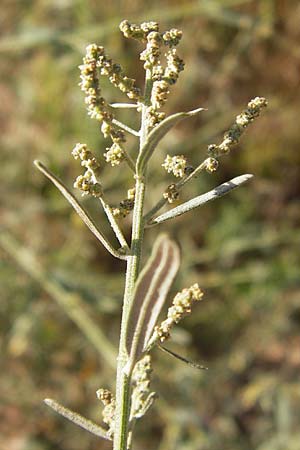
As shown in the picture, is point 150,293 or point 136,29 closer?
point 150,293

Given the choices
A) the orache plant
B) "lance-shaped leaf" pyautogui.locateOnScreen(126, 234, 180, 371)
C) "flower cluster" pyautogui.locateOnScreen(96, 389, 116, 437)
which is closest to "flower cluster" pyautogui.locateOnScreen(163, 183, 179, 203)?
the orache plant

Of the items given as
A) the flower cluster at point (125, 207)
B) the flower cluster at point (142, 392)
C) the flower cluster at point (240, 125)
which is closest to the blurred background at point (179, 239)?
the flower cluster at point (142, 392)

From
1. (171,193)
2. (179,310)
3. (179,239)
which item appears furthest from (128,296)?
(179,239)

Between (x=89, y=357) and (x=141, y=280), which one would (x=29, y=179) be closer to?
(x=89, y=357)

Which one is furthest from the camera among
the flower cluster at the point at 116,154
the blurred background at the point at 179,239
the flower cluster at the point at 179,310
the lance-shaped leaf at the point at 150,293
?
the blurred background at the point at 179,239

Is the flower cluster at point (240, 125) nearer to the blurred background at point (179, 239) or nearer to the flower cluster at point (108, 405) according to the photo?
the flower cluster at point (108, 405)

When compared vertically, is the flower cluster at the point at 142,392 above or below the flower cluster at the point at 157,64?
below

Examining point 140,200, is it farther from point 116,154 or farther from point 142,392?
point 142,392
